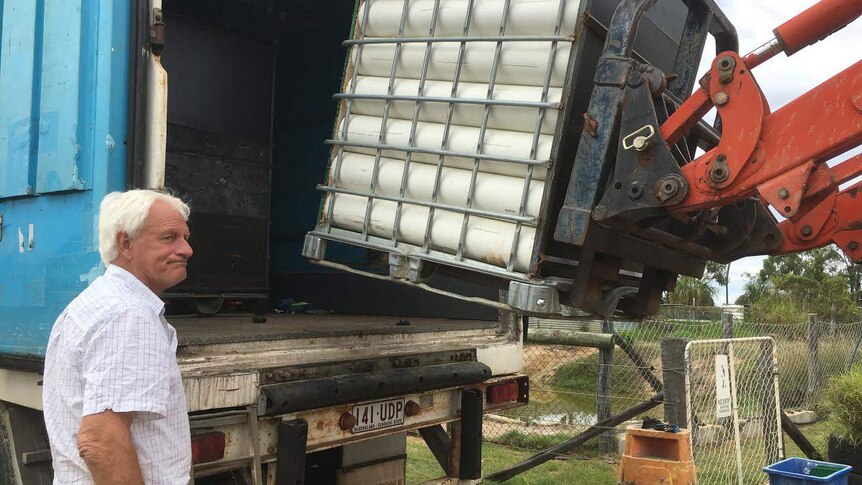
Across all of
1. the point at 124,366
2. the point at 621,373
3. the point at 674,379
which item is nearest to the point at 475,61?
the point at 124,366

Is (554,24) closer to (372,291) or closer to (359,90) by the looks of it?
(359,90)

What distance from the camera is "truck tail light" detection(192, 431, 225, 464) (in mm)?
2553

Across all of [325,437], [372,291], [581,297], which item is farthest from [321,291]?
[581,297]

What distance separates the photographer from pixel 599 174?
2789 mm

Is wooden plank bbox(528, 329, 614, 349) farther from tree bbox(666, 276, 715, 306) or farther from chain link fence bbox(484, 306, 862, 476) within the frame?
tree bbox(666, 276, 715, 306)

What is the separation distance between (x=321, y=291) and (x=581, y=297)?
264cm

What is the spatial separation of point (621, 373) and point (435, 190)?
208 inches

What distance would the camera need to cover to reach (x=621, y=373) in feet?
25.5

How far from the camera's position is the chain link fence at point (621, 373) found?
648 centimetres

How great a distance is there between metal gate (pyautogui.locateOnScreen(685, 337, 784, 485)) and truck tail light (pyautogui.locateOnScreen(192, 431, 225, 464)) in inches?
129

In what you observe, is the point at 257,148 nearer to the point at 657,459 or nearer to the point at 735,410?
the point at 657,459

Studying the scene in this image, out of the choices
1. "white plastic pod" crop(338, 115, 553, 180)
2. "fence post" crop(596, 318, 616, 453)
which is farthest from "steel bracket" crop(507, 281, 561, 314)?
"fence post" crop(596, 318, 616, 453)

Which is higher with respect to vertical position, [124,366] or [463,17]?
[463,17]

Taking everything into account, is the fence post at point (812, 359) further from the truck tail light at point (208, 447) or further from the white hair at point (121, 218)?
the white hair at point (121, 218)
